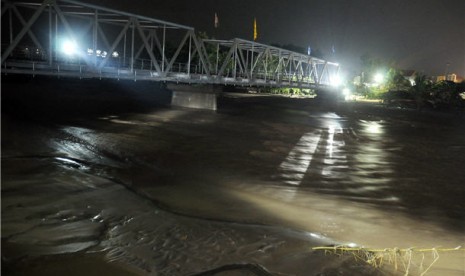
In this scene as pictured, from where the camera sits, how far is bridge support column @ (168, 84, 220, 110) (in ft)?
166

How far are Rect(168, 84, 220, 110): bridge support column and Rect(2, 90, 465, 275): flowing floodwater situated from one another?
21.1 metres

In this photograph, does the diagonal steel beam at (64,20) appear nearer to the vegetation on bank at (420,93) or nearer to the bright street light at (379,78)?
the vegetation on bank at (420,93)

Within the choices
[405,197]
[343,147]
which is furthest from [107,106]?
[405,197]

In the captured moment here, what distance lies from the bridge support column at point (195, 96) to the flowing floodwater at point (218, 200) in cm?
2109

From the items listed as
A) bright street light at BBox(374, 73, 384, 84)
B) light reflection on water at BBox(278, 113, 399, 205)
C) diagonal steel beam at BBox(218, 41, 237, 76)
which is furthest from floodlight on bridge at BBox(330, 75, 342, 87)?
light reflection on water at BBox(278, 113, 399, 205)

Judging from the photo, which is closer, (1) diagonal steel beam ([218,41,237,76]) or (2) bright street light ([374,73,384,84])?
(1) diagonal steel beam ([218,41,237,76])

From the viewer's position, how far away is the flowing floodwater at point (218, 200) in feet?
31.4

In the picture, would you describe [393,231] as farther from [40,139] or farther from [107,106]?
[107,106]

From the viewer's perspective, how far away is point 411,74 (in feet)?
425

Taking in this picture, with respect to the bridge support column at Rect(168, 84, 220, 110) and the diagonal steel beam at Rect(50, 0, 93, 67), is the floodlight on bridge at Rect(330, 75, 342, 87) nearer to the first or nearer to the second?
the bridge support column at Rect(168, 84, 220, 110)

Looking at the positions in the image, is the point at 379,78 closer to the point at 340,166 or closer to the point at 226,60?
the point at 226,60

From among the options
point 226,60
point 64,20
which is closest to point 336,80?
point 226,60

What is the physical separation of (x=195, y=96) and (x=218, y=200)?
38.0 meters

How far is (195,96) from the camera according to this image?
51625mm
